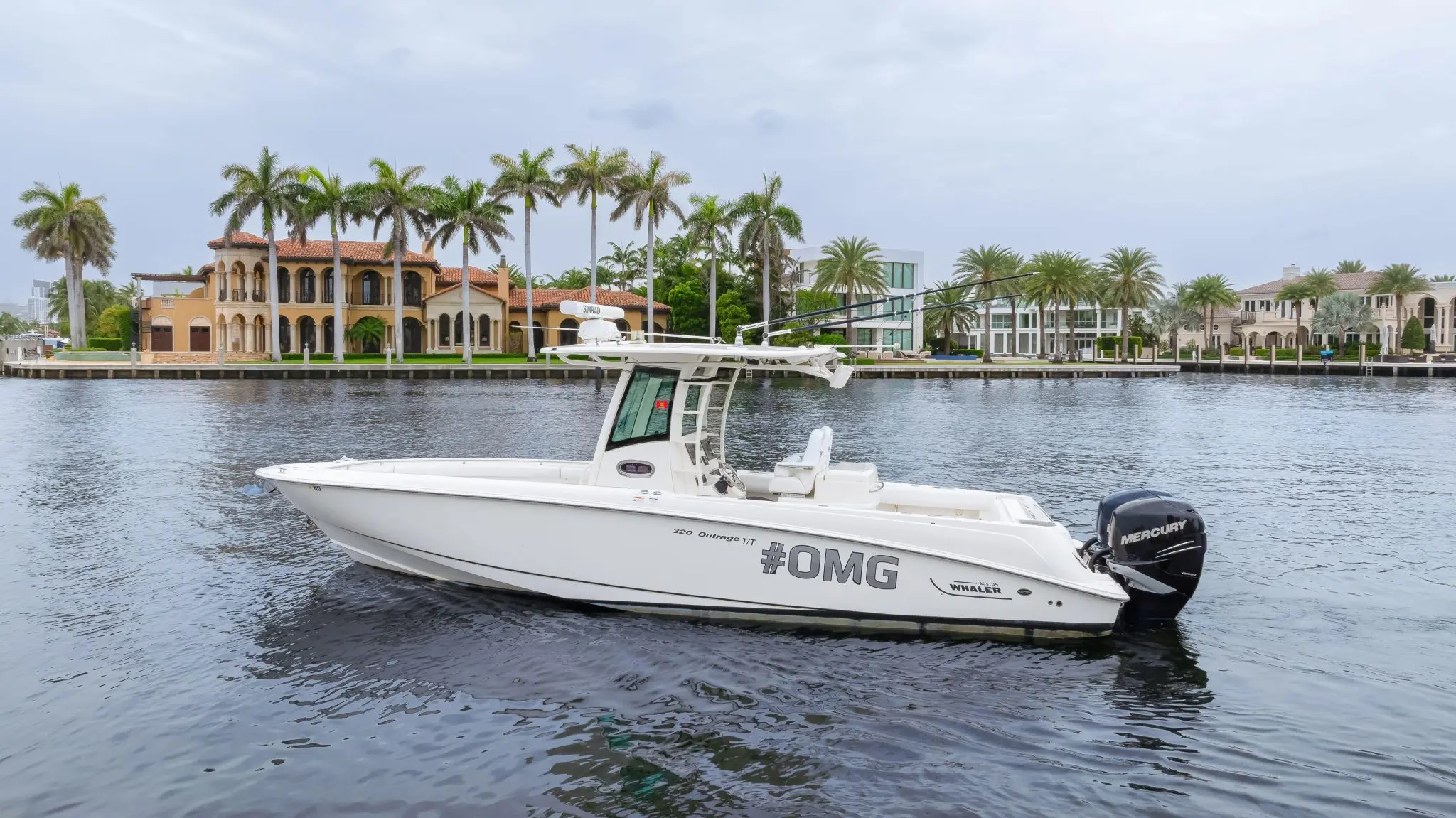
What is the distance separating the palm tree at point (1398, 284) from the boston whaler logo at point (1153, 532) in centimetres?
10749

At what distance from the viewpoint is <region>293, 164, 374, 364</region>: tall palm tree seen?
6581cm

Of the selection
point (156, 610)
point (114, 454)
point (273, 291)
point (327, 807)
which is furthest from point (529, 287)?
point (327, 807)

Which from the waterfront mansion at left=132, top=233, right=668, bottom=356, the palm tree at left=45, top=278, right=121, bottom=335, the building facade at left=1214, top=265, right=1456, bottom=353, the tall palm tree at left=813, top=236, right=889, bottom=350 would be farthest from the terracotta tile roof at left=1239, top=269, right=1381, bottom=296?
the palm tree at left=45, top=278, right=121, bottom=335

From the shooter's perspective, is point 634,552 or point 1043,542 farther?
point 634,552

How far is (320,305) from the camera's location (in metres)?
72.8

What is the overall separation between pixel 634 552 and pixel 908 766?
Answer: 3.29m

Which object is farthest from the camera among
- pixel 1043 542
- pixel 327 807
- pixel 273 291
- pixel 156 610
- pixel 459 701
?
pixel 273 291

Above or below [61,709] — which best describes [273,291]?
above

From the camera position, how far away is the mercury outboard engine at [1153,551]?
855 centimetres

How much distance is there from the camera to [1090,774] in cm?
666

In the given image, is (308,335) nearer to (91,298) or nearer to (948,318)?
(948,318)

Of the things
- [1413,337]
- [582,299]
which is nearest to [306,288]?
[582,299]

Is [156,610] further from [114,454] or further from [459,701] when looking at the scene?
[114,454]

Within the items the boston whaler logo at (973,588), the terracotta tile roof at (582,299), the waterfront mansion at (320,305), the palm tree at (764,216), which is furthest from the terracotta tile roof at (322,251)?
the boston whaler logo at (973,588)
